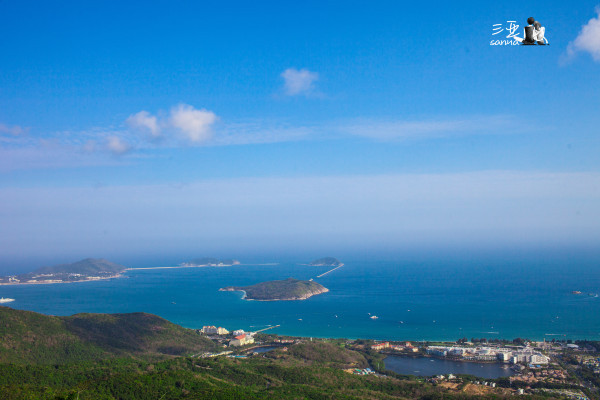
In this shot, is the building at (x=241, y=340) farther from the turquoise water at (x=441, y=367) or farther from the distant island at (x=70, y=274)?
the distant island at (x=70, y=274)

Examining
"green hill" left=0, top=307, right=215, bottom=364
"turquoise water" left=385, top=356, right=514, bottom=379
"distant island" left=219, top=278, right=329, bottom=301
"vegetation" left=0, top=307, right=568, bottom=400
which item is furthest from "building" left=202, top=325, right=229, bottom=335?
"distant island" left=219, top=278, right=329, bottom=301

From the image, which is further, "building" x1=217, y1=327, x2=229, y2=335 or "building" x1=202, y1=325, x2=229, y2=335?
"building" x1=202, y1=325, x2=229, y2=335

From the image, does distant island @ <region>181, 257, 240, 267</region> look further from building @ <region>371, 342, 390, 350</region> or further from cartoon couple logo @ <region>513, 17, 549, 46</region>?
cartoon couple logo @ <region>513, 17, 549, 46</region>

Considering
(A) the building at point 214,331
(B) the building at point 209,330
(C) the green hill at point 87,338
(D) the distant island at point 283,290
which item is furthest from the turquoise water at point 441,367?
(D) the distant island at point 283,290

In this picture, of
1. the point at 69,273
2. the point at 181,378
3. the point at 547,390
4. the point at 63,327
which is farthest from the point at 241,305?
the point at 69,273

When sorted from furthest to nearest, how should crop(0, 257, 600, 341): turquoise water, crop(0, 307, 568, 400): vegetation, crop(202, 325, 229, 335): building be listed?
crop(0, 257, 600, 341): turquoise water
crop(202, 325, 229, 335): building
crop(0, 307, 568, 400): vegetation

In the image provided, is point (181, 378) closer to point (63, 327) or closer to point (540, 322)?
point (63, 327)
